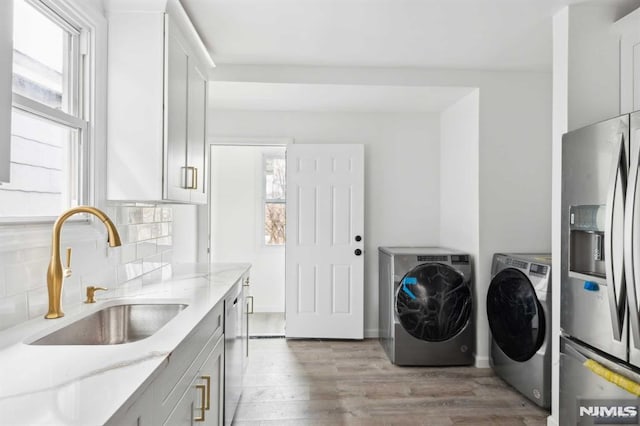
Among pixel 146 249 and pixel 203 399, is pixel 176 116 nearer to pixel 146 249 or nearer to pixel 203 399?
pixel 146 249

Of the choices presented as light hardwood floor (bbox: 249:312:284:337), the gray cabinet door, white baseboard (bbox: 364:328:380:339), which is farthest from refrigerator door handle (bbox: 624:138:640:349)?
light hardwood floor (bbox: 249:312:284:337)

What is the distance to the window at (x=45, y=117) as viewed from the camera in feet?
4.93

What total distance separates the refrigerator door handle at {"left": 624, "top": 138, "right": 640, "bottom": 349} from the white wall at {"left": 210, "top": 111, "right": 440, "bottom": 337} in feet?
8.29

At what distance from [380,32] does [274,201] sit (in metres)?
2.91

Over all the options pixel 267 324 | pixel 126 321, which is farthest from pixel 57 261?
pixel 267 324

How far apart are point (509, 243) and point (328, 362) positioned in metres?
1.83

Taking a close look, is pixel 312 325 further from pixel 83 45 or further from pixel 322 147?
pixel 83 45

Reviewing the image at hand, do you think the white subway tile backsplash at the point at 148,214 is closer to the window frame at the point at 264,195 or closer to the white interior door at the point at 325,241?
the white interior door at the point at 325,241

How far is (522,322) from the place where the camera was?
2.70m

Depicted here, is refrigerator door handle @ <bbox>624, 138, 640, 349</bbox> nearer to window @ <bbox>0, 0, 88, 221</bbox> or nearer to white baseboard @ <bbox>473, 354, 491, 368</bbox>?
white baseboard @ <bbox>473, 354, 491, 368</bbox>

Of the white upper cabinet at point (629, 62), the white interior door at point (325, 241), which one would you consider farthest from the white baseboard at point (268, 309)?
the white upper cabinet at point (629, 62)

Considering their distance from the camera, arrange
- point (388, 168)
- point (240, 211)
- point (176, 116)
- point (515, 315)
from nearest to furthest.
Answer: point (176, 116) < point (515, 315) < point (388, 168) < point (240, 211)

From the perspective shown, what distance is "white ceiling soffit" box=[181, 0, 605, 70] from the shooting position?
232 cm

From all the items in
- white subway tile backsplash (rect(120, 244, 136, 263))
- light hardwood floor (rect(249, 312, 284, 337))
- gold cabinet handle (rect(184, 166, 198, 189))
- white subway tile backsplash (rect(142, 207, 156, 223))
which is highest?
gold cabinet handle (rect(184, 166, 198, 189))
